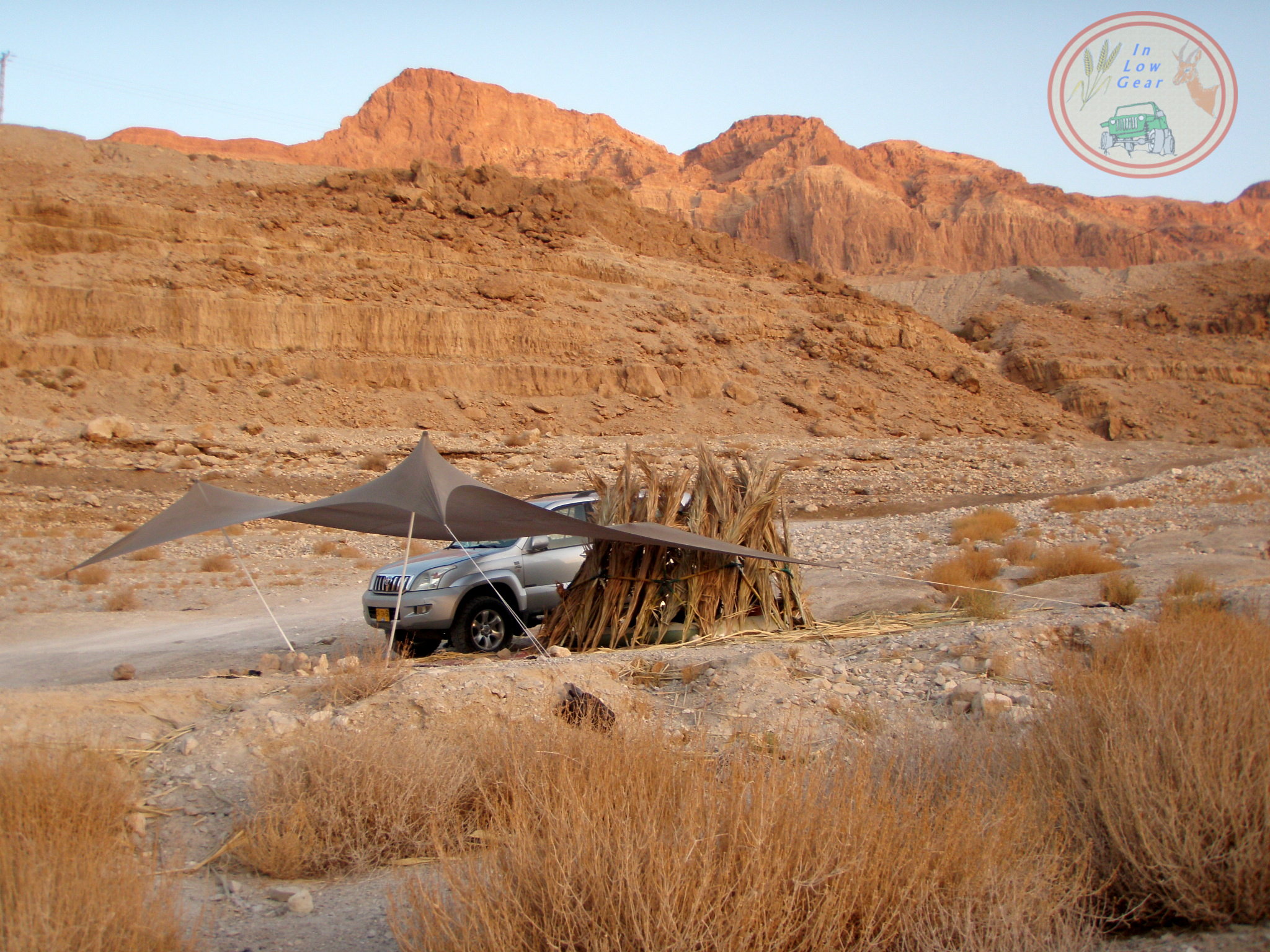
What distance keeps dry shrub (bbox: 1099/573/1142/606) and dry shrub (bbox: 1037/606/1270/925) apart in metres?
4.86

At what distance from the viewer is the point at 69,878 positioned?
2.82 metres

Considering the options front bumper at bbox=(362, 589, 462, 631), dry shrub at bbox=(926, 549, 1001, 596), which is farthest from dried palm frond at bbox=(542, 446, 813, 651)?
dry shrub at bbox=(926, 549, 1001, 596)

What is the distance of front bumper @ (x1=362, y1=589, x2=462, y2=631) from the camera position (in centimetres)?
889

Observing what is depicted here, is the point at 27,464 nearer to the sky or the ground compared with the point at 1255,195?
nearer to the ground

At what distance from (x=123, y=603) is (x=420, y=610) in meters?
7.71

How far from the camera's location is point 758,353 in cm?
4203

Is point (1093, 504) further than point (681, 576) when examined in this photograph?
Yes

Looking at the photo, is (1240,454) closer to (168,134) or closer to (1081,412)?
(1081,412)

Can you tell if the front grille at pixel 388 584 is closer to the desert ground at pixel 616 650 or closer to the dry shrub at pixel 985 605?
the desert ground at pixel 616 650

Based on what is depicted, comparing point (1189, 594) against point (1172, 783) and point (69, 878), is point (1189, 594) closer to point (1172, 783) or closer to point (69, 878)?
point (1172, 783)

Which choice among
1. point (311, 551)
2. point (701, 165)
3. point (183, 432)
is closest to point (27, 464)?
point (183, 432)

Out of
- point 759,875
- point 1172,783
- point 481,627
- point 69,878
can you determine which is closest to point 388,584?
point 481,627

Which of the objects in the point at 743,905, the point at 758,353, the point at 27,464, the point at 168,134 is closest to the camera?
the point at 743,905

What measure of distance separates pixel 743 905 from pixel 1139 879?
150 centimetres
